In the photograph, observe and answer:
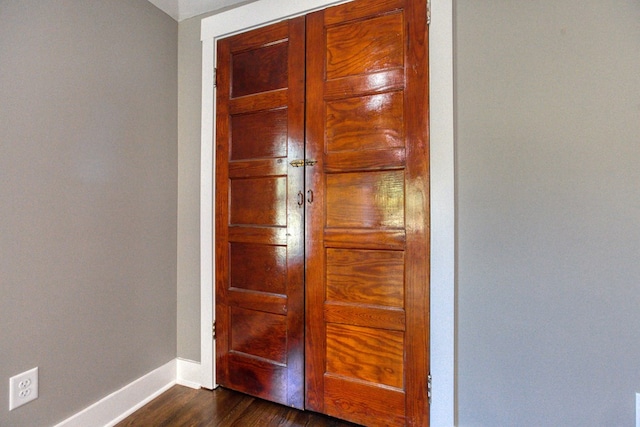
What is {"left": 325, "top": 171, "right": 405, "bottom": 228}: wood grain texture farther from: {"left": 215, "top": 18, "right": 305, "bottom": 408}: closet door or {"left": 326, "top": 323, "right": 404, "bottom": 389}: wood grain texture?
{"left": 326, "top": 323, "right": 404, "bottom": 389}: wood grain texture

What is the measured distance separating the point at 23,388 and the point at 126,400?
508mm

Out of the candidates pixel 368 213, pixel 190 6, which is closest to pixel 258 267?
pixel 368 213

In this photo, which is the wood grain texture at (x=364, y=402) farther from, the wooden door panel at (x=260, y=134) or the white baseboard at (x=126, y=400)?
the wooden door panel at (x=260, y=134)

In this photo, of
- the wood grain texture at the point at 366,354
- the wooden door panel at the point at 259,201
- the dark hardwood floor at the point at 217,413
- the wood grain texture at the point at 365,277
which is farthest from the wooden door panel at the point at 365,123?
the dark hardwood floor at the point at 217,413

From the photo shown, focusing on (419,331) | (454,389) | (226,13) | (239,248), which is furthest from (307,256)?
(226,13)

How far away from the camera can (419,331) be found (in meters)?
1.27

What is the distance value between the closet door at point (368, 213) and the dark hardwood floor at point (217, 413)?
4.1 inches

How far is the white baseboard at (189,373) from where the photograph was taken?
1.73 metres

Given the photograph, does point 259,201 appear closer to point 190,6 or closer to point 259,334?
point 259,334

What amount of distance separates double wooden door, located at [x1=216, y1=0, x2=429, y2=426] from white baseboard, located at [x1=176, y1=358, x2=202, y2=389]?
6.7 inches

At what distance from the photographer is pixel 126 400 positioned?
1489 mm

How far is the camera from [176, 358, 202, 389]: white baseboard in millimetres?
1734
